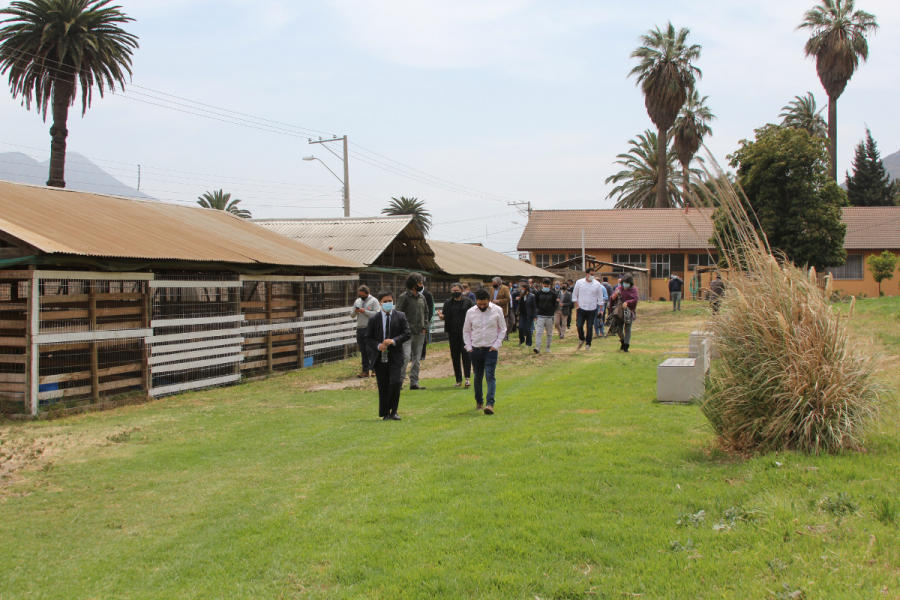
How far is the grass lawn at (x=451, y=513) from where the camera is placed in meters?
4.04

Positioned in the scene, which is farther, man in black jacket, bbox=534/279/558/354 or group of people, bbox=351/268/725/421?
man in black jacket, bbox=534/279/558/354

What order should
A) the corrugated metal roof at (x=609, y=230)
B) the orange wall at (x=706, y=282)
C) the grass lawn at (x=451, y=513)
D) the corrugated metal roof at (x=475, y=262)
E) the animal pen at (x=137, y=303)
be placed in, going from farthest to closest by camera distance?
1. the corrugated metal roof at (x=609, y=230)
2. the orange wall at (x=706, y=282)
3. the corrugated metal roof at (x=475, y=262)
4. the animal pen at (x=137, y=303)
5. the grass lawn at (x=451, y=513)

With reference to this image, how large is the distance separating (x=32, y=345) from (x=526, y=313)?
13513 mm

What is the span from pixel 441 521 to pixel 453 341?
7989 mm

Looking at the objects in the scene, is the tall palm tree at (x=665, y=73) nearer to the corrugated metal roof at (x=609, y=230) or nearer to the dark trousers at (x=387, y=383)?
the corrugated metal roof at (x=609, y=230)

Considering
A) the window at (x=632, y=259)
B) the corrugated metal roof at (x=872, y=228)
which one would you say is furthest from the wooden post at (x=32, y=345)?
the corrugated metal roof at (x=872, y=228)

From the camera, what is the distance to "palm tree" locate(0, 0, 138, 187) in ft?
108

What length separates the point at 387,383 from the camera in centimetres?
992

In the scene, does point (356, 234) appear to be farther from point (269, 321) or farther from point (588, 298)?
point (588, 298)

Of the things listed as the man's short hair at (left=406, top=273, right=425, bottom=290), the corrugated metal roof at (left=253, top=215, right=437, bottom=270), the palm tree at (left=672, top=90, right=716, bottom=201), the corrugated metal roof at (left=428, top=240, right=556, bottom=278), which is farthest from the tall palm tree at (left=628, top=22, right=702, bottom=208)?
the man's short hair at (left=406, top=273, right=425, bottom=290)

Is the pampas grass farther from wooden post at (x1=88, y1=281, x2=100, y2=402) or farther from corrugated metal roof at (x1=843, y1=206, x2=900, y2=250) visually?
corrugated metal roof at (x1=843, y1=206, x2=900, y2=250)

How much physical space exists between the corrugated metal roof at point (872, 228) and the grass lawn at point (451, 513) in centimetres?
4786

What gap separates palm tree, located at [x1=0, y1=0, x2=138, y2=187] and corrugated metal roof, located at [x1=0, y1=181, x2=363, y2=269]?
19.0 metres

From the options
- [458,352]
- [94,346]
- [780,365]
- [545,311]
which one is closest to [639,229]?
[545,311]
